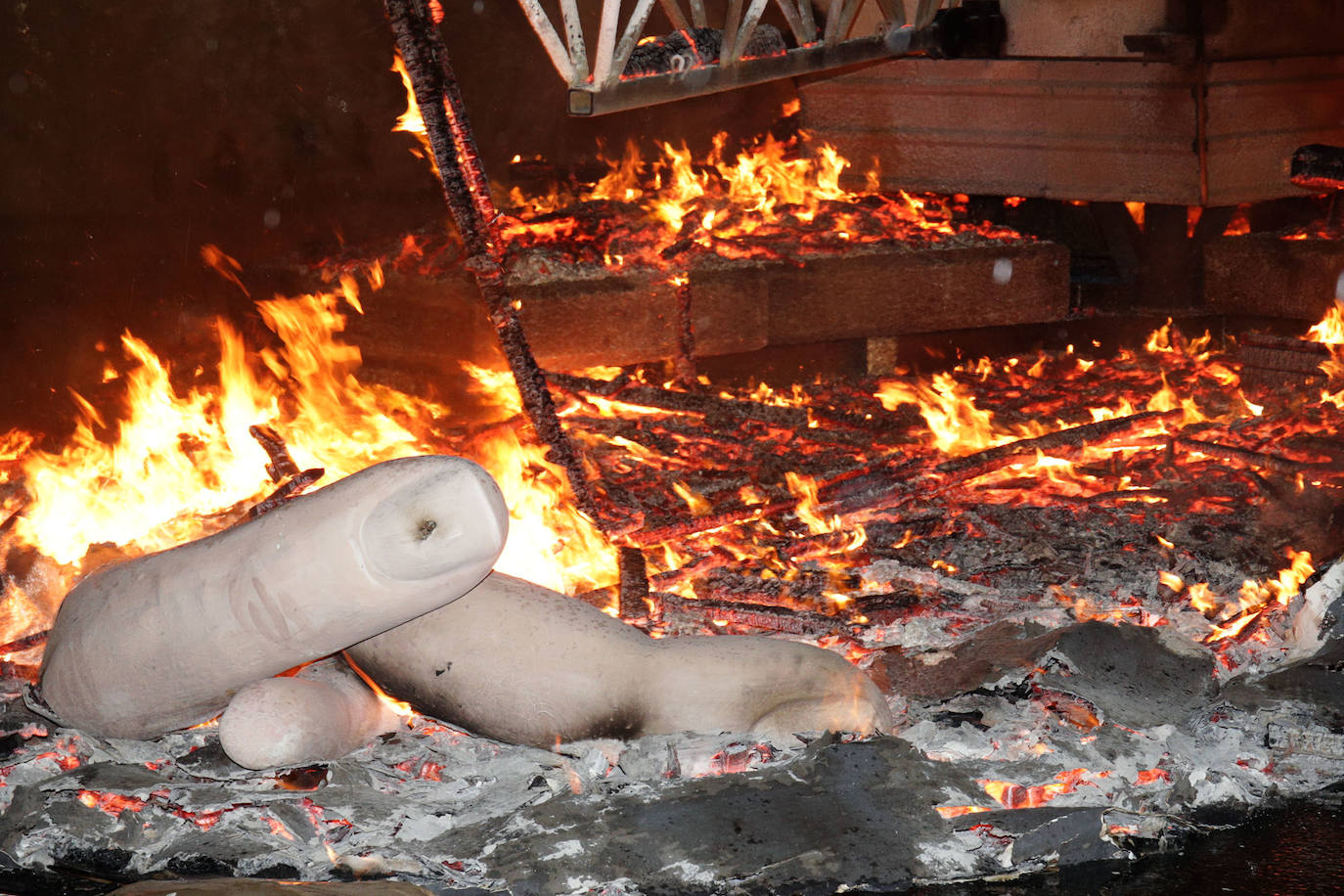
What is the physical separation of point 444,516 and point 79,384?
5930 millimetres

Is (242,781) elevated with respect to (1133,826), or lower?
elevated

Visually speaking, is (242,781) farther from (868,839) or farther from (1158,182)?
(1158,182)

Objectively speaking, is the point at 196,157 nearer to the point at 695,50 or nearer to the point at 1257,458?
the point at 695,50

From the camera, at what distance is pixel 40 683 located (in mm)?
4312

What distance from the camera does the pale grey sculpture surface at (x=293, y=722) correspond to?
3.80m

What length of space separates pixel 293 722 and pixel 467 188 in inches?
101

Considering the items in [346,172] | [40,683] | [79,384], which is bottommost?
[40,683]

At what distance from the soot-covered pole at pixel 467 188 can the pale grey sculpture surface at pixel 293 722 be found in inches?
76.9

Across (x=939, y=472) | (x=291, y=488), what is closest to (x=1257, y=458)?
(x=939, y=472)

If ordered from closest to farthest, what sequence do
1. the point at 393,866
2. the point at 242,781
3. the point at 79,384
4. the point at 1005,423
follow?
the point at 393,866, the point at 242,781, the point at 1005,423, the point at 79,384

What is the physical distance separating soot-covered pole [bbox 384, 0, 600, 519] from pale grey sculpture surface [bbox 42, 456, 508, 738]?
188 centimetres

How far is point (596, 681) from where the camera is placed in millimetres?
4078

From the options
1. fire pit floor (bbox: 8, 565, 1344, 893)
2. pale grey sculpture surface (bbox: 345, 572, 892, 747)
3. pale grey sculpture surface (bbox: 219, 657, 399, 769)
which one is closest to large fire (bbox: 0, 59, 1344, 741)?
fire pit floor (bbox: 8, 565, 1344, 893)

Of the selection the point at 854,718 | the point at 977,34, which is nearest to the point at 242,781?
the point at 854,718
